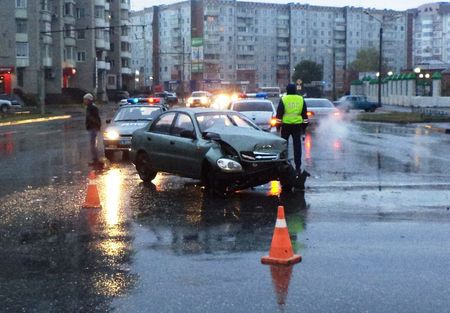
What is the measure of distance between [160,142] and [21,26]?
68.3m

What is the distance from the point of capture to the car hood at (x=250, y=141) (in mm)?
12281

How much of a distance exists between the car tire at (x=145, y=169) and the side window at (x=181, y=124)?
1008mm

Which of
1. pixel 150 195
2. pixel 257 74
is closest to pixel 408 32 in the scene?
pixel 257 74

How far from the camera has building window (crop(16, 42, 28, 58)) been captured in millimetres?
77375

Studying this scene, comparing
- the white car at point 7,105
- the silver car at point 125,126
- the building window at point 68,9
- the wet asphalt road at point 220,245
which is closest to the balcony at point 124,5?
the building window at point 68,9

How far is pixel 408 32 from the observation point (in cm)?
16362

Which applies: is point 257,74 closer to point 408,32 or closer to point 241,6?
point 241,6

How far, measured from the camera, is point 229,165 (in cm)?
1204

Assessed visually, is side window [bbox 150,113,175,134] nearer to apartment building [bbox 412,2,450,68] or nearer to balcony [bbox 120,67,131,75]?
balcony [bbox 120,67,131,75]

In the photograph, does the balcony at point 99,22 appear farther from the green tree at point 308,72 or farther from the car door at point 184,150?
the car door at point 184,150

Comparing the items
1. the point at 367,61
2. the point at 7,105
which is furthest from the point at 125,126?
the point at 367,61

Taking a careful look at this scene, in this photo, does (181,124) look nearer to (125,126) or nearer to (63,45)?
(125,126)

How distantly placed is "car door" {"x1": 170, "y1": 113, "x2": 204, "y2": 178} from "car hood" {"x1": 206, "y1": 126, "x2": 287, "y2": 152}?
1.58ft

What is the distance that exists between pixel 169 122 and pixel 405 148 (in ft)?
33.9
